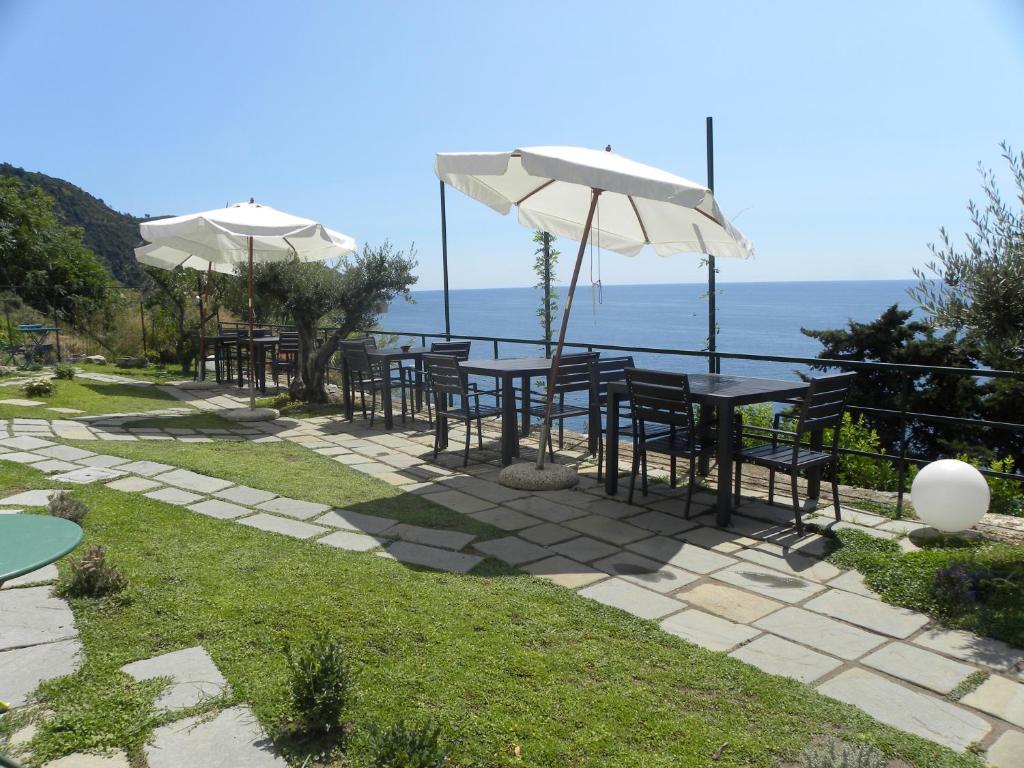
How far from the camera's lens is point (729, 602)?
298 centimetres

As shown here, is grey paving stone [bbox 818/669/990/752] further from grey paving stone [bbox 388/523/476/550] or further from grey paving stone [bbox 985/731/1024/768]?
grey paving stone [bbox 388/523/476/550]

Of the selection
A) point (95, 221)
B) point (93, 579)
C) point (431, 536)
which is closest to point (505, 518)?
point (431, 536)

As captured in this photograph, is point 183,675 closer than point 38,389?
Yes

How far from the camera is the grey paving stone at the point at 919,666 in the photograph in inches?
91.8

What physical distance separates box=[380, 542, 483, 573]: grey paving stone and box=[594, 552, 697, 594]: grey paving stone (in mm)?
630

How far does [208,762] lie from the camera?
5.88 ft

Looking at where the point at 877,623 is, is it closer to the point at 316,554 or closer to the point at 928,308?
the point at 928,308

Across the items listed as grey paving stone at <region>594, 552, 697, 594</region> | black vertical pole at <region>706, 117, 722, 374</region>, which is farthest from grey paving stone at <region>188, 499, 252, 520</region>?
black vertical pole at <region>706, 117, 722, 374</region>

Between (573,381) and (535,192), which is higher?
(535,192)

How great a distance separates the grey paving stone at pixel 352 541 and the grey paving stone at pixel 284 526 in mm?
106

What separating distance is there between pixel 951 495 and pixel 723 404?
1.17 metres

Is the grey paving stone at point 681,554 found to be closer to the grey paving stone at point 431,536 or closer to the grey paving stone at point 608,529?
the grey paving stone at point 608,529

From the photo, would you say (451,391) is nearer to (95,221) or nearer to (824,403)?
(824,403)

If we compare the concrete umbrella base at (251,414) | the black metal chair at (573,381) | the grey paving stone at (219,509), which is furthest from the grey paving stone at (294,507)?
the concrete umbrella base at (251,414)
